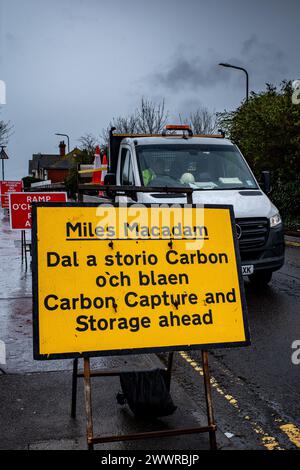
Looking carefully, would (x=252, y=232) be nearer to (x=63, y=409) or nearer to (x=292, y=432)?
(x=292, y=432)

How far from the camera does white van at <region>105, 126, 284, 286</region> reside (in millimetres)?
8031

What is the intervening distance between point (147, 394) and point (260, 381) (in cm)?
128

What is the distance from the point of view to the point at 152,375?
4.34m

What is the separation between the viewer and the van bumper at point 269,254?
8.04 metres

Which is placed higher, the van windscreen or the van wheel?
the van windscreen

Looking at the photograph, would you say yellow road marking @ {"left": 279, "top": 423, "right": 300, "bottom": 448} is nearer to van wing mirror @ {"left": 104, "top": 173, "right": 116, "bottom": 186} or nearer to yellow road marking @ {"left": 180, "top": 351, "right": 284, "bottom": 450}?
yellow road marking @ {"left": 180, "top": 351, "right": 284, "bottom": 450}

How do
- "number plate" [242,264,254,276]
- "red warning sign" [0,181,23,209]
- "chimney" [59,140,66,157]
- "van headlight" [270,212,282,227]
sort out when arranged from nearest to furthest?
"number plate" [242,264,254,276] → "van headlight" [270,212,282,227] → "red warning sign" [0,181,23,209] → "chimney" [59,140,66,157]

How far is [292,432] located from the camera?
12.8 ft

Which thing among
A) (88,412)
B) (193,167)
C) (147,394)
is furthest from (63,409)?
(193,167)

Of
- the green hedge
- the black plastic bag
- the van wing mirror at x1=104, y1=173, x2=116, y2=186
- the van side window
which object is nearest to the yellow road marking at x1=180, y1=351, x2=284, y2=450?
the black plastic bag

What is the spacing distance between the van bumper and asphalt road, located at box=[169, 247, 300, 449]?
68cm
